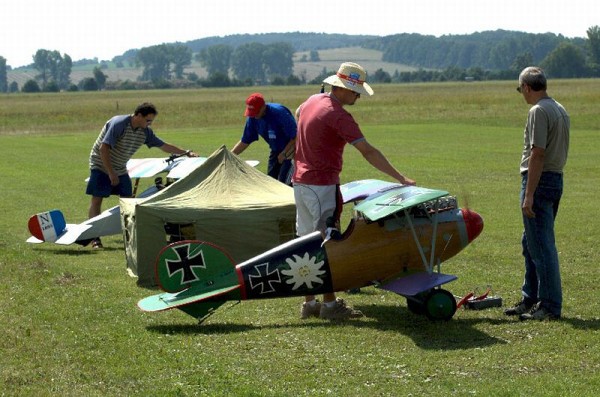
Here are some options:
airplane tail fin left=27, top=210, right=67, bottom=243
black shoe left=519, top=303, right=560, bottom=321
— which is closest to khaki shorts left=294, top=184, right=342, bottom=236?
black shoe left=519, top=303, right=560, bottom=321

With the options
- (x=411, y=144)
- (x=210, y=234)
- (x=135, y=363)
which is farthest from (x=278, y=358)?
(x=411, y=144)

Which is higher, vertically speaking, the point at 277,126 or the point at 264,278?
the point at 277,126

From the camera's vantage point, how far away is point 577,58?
186 meters

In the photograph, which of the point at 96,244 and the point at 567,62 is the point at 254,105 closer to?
the point at 96,244

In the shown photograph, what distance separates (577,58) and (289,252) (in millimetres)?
188627

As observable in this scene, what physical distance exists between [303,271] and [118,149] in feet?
18.6

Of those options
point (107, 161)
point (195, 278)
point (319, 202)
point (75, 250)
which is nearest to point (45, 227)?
point (75, 250)

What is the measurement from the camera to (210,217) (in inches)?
393

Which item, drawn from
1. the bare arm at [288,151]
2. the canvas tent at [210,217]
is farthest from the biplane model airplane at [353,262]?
the bare arm at [288,151]

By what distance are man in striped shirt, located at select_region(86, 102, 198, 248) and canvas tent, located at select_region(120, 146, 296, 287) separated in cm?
209

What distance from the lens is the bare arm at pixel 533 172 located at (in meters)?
7.54

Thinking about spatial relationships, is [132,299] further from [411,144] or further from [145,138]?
[411,144]

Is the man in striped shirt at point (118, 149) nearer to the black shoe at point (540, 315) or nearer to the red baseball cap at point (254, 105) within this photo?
the red baseball cap at point (254, 105)

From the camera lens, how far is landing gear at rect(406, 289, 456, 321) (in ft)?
25.4
